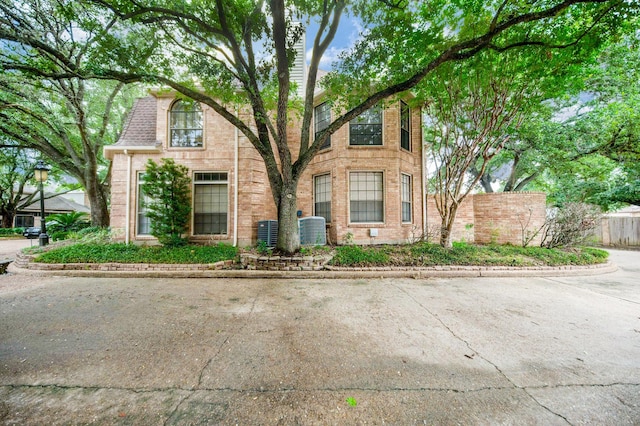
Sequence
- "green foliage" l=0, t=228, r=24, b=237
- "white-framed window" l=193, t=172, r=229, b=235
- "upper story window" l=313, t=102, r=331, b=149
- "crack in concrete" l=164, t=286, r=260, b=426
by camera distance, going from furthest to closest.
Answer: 1. "green foliage" l=0, t=228, r=24, b=237
2. "upper story window" l=313, t=102, r=331, b=149
3. "white-framed window" l=193, t=172, r=229, b=235
4. "crack in concrete" l=164, t=286, r=260, b=426

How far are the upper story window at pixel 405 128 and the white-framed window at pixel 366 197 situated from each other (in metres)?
1.74

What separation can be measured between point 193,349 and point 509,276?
654 centimetres

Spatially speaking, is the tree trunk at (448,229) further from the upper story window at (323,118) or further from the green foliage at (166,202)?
the green foliage at (166,202)

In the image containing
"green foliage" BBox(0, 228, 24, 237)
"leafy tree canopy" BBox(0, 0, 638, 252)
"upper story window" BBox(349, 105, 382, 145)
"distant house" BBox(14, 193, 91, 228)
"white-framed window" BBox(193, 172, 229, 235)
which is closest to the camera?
"leafy tree canopy" BBox(0, 0, 638, 252)

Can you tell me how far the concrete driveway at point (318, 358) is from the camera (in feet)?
5.48

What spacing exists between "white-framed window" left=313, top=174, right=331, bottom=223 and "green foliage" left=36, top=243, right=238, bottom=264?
3.51 meters

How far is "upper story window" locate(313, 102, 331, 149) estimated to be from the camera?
8805mm

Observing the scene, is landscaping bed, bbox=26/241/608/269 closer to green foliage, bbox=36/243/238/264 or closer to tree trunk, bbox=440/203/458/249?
green foliage, bbox=36/243/238/264

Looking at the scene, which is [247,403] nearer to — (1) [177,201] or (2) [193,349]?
(2) [193,349]

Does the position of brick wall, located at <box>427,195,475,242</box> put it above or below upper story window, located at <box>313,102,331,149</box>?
below

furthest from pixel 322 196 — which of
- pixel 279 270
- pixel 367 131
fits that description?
pixel 279 270

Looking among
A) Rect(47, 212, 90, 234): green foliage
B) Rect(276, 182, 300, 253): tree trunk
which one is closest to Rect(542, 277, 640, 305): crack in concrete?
Rect(276, 182, 300, 253): tree trunk

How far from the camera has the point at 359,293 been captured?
423 centimetres

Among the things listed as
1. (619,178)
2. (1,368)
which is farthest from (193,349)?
Result: (619,178)
